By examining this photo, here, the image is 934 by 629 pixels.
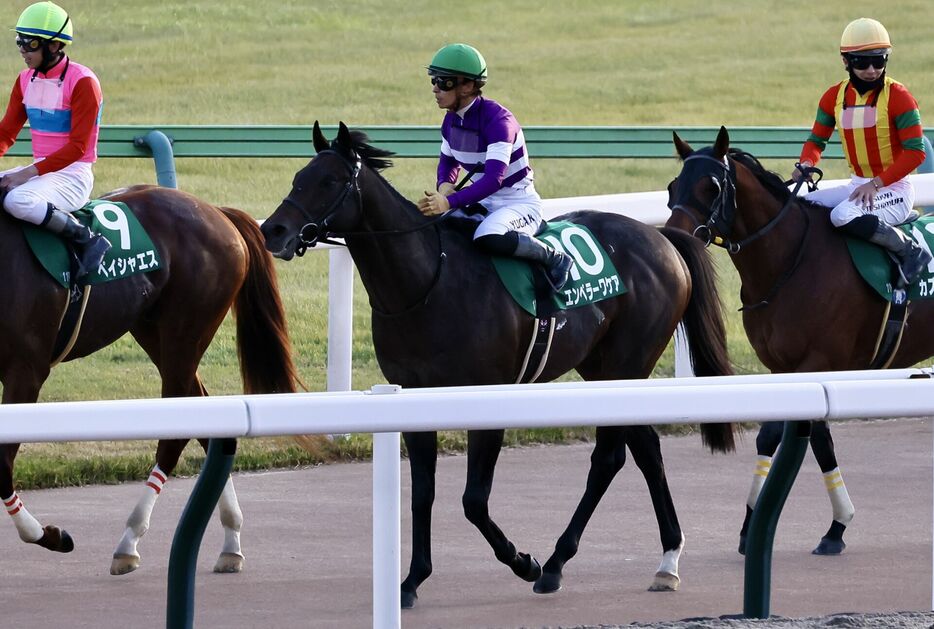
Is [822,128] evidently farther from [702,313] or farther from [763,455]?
[763,455]

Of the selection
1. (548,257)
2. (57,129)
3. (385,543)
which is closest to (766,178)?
(548,257)

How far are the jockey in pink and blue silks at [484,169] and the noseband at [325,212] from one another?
1.08 feet

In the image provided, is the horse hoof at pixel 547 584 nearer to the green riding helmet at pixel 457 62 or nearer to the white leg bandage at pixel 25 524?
the white leg bandage at pixel 25 524

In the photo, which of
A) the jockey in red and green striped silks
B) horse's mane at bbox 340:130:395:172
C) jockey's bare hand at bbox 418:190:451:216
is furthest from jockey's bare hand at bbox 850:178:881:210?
horse's mane at bbox 340:130:395:172

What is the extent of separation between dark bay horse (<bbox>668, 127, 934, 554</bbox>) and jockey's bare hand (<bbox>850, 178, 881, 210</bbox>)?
0.55 ft

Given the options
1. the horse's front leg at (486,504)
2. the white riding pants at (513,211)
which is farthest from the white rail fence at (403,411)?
the white riding pants at (513,211)

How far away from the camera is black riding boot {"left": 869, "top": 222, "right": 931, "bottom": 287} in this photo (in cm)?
764

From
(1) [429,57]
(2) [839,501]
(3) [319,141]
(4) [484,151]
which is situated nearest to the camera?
(3) [319,141]

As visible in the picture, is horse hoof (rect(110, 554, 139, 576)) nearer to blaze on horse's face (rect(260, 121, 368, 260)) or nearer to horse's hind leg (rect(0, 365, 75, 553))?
horse's hind leg (rect(0, 365, 75, 553))

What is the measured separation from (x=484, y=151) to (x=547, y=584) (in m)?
1.75

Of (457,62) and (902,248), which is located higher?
(457,62)

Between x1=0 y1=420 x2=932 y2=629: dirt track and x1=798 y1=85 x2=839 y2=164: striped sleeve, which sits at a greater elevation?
x1=798 y1=85 x2=839 y2=164: striped sleeve

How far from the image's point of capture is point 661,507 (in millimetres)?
6680

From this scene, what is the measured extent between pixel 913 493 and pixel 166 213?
3.49m
